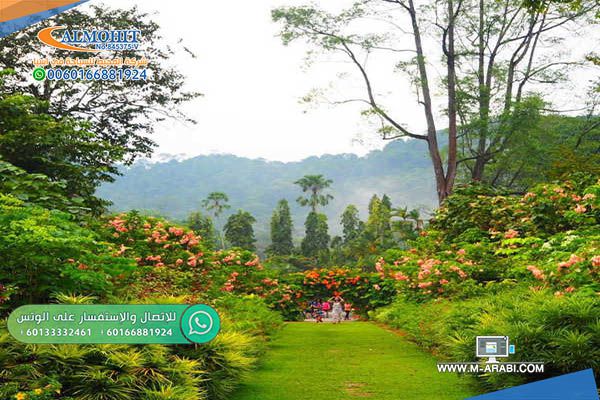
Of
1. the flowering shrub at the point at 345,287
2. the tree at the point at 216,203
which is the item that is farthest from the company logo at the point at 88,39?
the flowering shrub at the point at 345,287

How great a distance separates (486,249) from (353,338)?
8.36 ft

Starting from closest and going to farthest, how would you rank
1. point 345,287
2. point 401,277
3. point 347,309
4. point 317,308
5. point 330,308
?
point 401,277, point 317,308, point 330,308, point 347,309, point 345,287

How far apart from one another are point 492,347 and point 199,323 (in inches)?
71.3

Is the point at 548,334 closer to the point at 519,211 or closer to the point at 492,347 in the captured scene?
the point at 492,347

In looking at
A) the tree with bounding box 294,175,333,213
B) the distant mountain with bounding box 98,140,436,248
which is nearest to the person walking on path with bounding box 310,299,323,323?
the distant mountain with bounding box 98,140,436,248

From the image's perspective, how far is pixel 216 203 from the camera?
3.99 metres

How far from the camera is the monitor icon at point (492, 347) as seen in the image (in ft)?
10.6

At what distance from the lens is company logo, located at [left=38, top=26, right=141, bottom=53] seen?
321 centimetres

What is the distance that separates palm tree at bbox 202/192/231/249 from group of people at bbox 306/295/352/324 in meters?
6.22

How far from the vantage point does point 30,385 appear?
2.87 meters

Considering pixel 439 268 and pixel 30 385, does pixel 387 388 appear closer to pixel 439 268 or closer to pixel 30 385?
pixel 30 385

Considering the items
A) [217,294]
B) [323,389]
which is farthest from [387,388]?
[217,294]

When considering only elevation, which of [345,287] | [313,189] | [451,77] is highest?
[451,77]

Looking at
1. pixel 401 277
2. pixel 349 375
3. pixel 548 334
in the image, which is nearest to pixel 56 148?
pixel 349 375
